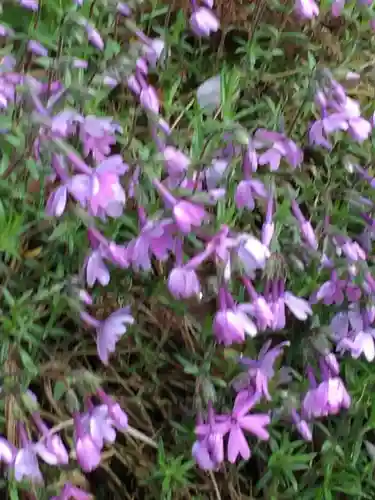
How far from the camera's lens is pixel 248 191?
113cm

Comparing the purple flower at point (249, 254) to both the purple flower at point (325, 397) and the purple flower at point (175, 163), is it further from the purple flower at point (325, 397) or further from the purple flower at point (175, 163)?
the purple flower at point (325, 397)

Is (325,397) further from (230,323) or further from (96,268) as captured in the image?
(96,268)

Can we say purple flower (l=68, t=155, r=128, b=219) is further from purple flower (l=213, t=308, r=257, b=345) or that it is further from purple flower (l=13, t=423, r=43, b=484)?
purple flower (l=13, t=423, r=43, b=484)

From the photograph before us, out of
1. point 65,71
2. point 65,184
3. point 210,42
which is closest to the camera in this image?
point 65,184

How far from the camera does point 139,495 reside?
1.27 m

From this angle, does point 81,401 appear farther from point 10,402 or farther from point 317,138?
point 317,138

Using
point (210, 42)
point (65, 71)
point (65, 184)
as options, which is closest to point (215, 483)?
point (65, 184)

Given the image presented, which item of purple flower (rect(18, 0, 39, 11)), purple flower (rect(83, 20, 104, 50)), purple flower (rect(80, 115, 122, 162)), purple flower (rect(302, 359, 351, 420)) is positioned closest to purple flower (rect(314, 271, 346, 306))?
purple flower (rect(302, 359, 351, 420))

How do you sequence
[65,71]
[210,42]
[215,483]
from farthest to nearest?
[210,42] < [215,483] < [65,71]

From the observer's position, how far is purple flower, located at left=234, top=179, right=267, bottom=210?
1125 millimetres

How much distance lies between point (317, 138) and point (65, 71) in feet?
1.54

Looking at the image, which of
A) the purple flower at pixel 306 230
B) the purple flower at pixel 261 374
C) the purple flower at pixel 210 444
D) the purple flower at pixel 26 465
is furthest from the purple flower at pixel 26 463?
the purple flower at pixel 306 230

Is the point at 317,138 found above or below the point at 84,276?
above

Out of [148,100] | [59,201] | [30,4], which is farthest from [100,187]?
[30,4]
